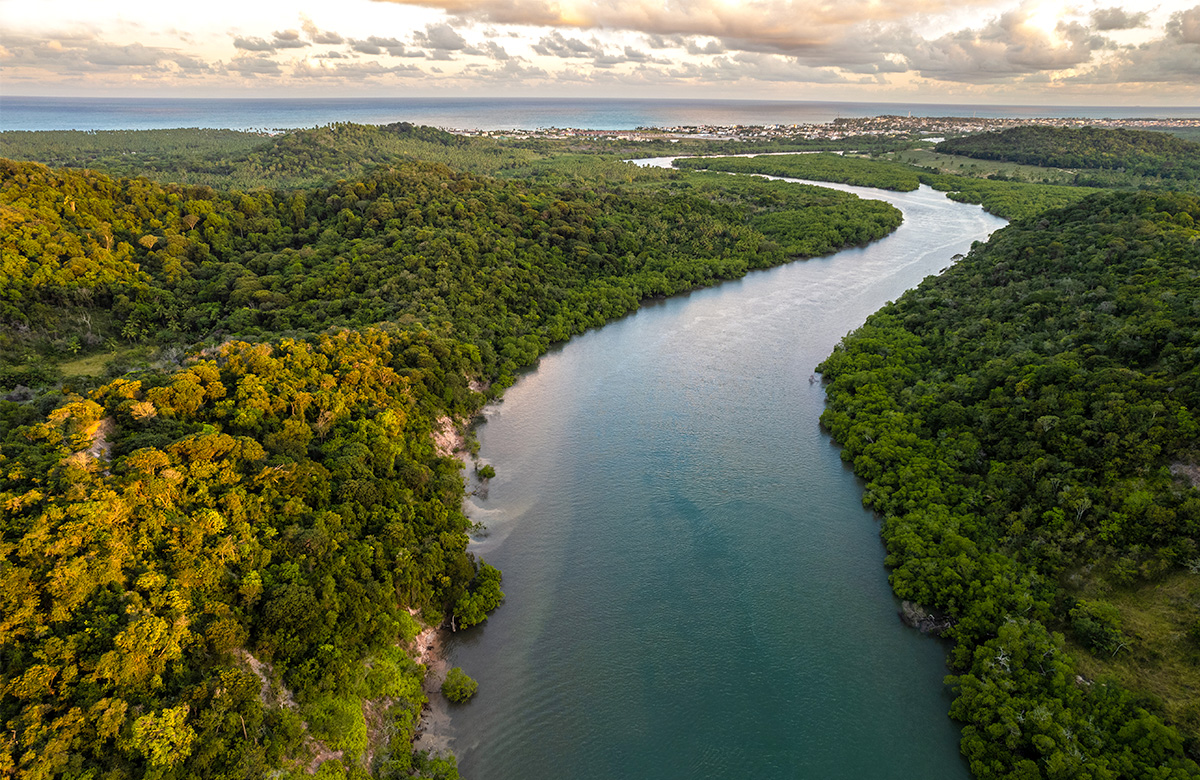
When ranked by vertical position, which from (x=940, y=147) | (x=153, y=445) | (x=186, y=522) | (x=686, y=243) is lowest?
(x=186, y=522)

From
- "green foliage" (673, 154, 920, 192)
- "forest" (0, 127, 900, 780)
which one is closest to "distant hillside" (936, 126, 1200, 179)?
"green foliage" (673, 154, 920, 192)

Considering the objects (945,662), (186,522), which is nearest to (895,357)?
(945,662)

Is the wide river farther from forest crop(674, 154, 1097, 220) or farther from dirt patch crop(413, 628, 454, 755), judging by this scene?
forest crop(674, 154, 1097, 220)

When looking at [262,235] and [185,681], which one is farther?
[262,235]

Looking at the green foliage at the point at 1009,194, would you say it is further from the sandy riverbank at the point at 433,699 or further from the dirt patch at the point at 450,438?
the sandy riverbank at the point at 433,699

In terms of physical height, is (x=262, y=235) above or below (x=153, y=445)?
above

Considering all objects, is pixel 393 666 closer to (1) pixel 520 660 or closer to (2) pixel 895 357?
(1) pixel 520 660

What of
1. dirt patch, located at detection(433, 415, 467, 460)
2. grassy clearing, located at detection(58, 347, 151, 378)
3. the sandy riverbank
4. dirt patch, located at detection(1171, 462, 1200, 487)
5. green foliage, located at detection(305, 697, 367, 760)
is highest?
grassy clearing, located at detection(58, 347, 151, 378)
